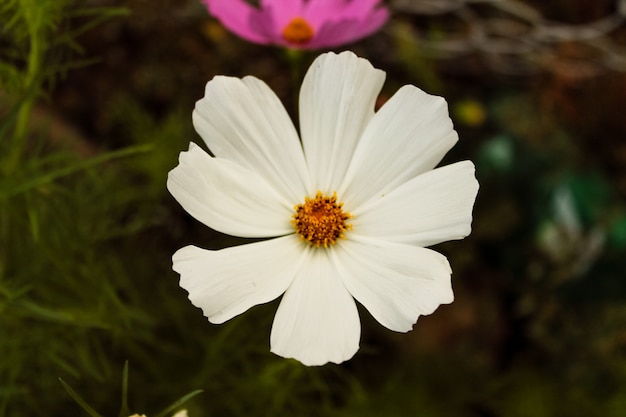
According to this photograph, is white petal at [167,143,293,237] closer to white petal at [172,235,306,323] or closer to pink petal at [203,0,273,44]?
white petal at [172,235,306,323]

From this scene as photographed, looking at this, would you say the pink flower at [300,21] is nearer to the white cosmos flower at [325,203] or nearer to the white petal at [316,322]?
the white cosmos flower at [325,203]

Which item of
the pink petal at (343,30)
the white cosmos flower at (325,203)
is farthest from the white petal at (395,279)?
the pink petal at (343,30)

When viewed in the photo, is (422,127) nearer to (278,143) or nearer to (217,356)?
(278,143)

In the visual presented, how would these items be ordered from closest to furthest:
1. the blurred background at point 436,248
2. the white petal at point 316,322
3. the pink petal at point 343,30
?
the white petal at point 316,322 → the pink petal at point 343,30 → the blurred background at point 436,248

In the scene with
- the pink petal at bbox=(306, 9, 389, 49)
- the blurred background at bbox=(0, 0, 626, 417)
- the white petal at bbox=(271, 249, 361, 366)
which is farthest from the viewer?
the blurred background at bbox=(0, 0, 626, 417)

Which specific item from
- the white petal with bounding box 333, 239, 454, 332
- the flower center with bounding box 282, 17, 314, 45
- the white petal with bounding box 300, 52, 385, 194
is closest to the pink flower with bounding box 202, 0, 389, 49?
the flower center with bounding box 282, 17, 314, 45

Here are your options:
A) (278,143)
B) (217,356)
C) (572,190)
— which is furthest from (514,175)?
(278,143)

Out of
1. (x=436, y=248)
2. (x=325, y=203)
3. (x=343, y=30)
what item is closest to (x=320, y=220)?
(x=325, y=203)
